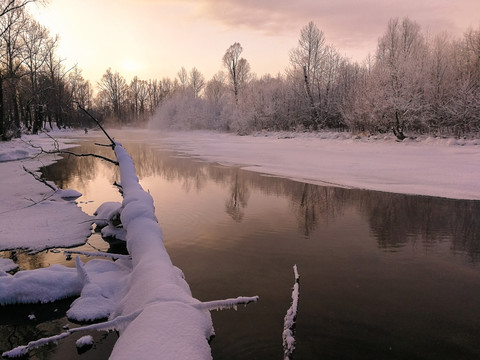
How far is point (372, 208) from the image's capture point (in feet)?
28.3

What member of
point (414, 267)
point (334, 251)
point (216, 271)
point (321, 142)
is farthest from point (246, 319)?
point (321, 142)

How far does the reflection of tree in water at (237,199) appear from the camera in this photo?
8.30 metres

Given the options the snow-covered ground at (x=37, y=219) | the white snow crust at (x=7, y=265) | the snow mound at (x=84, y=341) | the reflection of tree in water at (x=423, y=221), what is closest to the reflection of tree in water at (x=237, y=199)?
the reflection of tree in water at (x=423, y=221)

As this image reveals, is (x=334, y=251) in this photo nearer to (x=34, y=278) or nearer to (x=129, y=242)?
(x=129, y=242)

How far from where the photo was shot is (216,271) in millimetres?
5055

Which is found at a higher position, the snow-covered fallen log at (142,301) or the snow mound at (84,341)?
the snow-covered fallen log at (142,301)

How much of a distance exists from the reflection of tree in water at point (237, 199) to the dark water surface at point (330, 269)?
5 centimetres

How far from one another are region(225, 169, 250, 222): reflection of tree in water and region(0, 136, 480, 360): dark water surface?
0.05m

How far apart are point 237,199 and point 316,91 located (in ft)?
117

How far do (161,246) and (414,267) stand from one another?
12.5ft

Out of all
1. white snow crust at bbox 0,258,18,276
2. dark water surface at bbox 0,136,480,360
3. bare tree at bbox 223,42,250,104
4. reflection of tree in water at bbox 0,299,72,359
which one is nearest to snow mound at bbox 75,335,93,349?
dark water surface at bbox 0,136,480,360

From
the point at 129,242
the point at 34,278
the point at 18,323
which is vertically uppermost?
the point at 129,242

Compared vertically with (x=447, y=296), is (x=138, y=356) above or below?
above

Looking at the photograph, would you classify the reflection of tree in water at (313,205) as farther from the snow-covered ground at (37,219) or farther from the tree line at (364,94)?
the tree line at (364,94)
